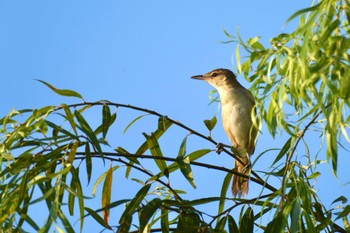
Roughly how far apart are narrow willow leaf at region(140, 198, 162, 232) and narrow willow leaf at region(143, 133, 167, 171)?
275 mm

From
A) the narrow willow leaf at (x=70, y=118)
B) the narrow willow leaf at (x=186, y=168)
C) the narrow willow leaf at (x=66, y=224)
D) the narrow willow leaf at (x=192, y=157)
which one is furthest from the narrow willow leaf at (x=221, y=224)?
the narrow willow leaf at (x=66, y=224)

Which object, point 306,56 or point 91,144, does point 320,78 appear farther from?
point 91,144

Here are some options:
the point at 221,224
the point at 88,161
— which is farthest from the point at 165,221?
the point at 88,161

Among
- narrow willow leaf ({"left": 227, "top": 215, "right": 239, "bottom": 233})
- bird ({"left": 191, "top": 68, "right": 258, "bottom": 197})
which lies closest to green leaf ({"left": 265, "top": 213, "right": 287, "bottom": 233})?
narrow willow leaf ({"left": 227, "top": 215, "right": 239, "bottom": 233})

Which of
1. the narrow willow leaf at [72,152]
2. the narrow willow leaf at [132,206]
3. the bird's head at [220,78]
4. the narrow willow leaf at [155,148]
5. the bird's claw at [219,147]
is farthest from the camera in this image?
the bird's head at [220,78]

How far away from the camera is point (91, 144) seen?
339cm

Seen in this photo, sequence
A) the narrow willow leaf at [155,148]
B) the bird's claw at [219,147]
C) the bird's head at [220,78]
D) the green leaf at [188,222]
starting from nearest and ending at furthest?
the green leaf at [188,222] → the narrow willow leaf at [155,148] → the bird's claw at [219,147] → the bird's head at [220,78]

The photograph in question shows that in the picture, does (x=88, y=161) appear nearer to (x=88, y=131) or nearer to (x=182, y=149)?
(x=88, y=131)

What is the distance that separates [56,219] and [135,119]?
100cm

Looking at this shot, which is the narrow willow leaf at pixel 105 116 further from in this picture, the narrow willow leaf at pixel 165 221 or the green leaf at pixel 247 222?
the green leaf at pixel 247 222

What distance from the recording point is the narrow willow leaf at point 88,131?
332cm

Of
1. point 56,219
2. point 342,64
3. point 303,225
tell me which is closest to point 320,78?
point 342,64

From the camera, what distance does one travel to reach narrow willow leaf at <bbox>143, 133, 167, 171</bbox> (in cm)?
378

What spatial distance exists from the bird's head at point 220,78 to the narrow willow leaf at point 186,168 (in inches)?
108
